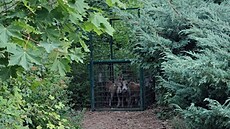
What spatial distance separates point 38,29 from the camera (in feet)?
6.04

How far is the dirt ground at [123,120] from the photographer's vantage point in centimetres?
677

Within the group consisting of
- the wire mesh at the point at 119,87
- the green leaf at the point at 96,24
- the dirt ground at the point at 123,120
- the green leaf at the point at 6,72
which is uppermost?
the green leaf at the point at 96,24

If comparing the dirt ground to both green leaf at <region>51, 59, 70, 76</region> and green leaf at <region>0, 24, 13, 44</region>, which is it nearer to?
green leaf at <region>51, 59, 70, 76</region>

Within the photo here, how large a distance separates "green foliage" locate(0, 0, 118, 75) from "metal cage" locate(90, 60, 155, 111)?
21.2 feet

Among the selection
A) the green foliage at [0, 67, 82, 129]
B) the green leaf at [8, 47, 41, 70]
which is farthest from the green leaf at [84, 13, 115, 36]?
the green foliage at [0, 67, 82, 129]

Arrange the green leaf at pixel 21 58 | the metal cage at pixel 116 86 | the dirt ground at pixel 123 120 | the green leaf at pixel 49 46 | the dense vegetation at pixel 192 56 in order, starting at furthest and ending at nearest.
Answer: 1. the metal cage at pixel 116 86
2. the dirt ground at pixel 123 120
3. the dense vegetation at pixel 192 56
4. the green leaf at pixel 49 46
5. the green leaf at pixel 21 58

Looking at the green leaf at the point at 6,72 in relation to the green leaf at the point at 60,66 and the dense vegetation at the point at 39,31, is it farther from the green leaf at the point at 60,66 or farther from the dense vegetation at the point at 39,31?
the green leaf at the point at 60,66

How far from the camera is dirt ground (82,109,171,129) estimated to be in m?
6.77

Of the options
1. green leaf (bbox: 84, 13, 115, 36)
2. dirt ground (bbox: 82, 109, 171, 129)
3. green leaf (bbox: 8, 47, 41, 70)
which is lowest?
dirt ground (bbox: 82, 109, 171, 129)

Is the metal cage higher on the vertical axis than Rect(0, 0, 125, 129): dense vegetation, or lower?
lower

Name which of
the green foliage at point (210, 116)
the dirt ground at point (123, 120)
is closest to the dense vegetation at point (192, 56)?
the green foliage at point (210, 116)

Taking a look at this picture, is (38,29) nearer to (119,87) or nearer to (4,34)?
(4,34)

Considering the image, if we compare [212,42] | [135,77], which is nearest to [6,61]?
[212,42]

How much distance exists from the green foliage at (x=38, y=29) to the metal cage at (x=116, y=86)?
6.48 m
